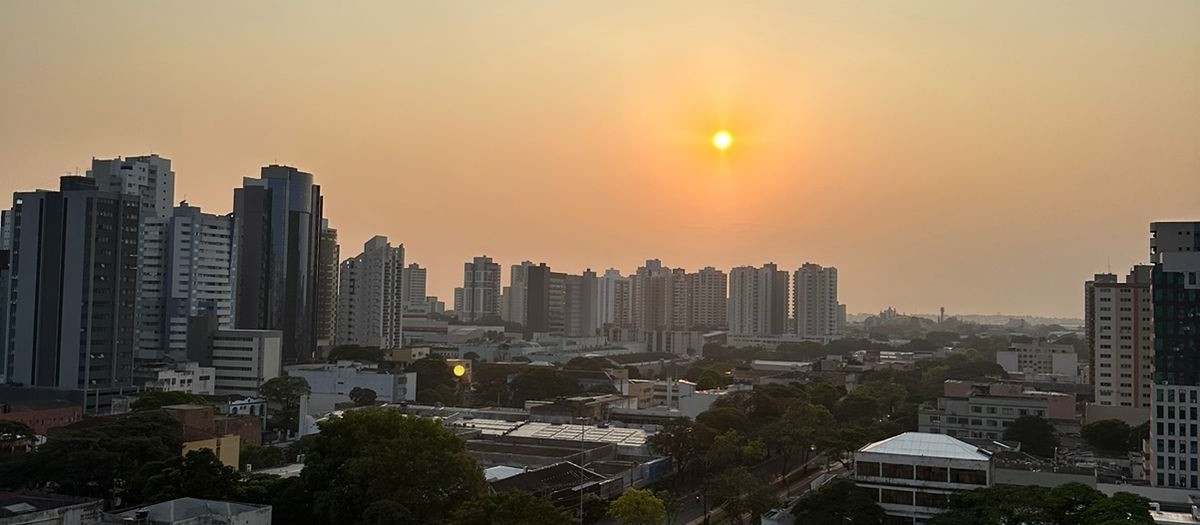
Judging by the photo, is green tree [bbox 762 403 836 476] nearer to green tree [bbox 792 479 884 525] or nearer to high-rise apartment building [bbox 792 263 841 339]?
green tree [bbox 792 479 884 525]

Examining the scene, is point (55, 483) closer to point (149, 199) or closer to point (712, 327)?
point (149, 199)

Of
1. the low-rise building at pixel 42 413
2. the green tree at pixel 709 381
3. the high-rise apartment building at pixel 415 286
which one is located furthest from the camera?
the high-rise apartment building at pixel 415 286

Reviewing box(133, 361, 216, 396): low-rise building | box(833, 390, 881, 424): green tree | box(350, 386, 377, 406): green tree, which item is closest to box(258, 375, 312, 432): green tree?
box(350, 386, 377, 406): green tree

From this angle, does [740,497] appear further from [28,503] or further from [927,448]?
[28,503]

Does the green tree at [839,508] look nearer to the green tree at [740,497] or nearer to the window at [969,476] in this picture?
the window at [969,476]

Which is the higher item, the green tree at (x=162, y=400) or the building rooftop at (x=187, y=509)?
the green tree at (x=162, y=400)

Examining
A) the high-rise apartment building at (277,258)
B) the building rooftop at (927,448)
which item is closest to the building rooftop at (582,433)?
the building rooftop at (927,448)

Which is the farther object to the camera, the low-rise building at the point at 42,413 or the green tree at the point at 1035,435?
the green tree at the point at 1035,435
